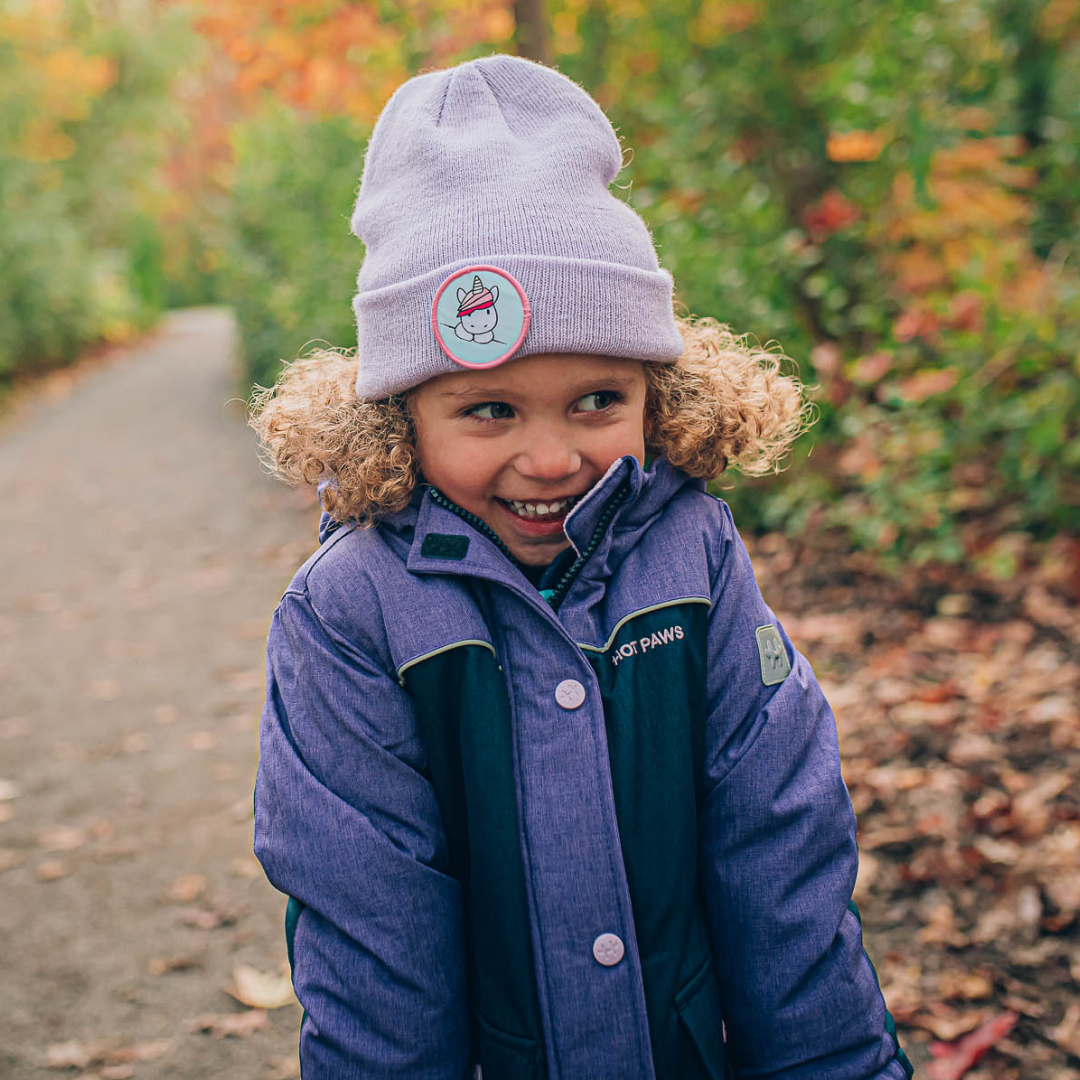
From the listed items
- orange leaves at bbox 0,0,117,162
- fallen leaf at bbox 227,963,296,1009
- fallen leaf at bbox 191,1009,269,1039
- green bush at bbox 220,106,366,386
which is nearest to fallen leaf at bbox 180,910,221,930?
fallen leaf at bbox 227,963,296,1009

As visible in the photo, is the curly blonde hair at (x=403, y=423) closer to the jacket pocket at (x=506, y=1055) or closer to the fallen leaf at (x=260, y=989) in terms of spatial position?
the jacket pocket at (x=506, y=1055)

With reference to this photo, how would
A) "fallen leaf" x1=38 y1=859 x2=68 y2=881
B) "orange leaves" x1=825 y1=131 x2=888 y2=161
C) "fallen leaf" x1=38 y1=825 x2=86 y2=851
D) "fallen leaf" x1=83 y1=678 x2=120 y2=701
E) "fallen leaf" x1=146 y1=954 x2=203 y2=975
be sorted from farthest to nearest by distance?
"fallen leaf" x1=83 y1=678 x2=120 y2=701, "orange leaves" x1=825 y1=131 x2=888 y2=161, "fallen leaf" x1=38 y1=825 x2=86 y2=851, "fallen leaf" x1=38 y1=859 x2=68 y2=881, "fallen leaf" x1=146 y1=954 x2=203 y2=975

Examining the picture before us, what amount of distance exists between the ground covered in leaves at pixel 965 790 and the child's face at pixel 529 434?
165cm

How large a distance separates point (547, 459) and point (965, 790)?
2.18 metres

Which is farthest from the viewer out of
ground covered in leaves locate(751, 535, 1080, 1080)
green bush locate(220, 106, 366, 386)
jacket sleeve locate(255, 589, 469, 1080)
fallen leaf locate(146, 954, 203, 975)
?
green bush locate(220, 106, 366, 386)

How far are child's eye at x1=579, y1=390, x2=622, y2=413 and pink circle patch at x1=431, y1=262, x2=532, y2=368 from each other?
0.17 meters

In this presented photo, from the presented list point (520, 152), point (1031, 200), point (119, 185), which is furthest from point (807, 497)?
point (119, 185)

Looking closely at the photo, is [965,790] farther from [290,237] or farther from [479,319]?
[290,237]

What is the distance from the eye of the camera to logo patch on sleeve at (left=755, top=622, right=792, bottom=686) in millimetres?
1599

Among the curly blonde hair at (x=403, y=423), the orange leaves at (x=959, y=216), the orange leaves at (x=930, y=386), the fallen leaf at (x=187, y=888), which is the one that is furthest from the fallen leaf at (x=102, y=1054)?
the orange leaves at (x=959, y=216)

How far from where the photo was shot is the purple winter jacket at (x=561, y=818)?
1475 mm

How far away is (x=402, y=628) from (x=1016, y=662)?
297 cm

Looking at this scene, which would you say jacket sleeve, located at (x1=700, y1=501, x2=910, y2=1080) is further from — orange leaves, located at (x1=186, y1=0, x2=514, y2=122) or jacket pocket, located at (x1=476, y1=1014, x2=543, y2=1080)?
orange leaves, located at (x1=186, y1=0, x2=514, y2=122)

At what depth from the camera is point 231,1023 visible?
274cm
